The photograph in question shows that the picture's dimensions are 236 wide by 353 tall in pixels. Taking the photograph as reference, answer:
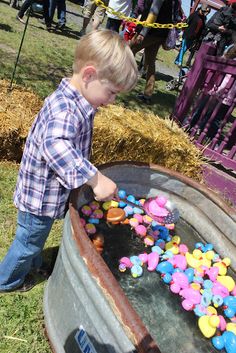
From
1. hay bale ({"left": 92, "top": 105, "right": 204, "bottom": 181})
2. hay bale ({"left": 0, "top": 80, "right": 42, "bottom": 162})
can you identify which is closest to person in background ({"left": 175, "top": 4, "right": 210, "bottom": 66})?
hay bale ({"left": 92, "top": 105, "right": 204, "bottom": 181})

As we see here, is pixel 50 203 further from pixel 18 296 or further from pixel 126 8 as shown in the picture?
pixel 126 8

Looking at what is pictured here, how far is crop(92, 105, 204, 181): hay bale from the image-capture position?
3431 mm

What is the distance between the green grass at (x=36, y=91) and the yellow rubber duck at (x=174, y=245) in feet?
2.76

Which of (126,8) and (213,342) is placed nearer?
(213,342)

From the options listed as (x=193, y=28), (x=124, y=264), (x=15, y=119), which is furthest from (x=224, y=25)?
(x=124, y=264)

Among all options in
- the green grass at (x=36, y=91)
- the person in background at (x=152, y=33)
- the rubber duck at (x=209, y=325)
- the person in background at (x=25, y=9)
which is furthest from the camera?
the person in background at (x=25, y=9)

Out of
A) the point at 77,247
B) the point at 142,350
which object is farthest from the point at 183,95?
the point at 142,350

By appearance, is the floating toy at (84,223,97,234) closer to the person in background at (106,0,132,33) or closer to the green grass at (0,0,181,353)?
the green grass at (0,0,181,353)

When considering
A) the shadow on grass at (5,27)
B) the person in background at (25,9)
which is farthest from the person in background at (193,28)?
the shadow on grass at (5,27)

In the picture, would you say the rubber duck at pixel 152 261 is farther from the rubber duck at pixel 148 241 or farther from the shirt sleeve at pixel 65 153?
the shirt sleeve at pixel 65 153

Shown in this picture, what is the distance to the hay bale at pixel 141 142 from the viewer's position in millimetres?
3431

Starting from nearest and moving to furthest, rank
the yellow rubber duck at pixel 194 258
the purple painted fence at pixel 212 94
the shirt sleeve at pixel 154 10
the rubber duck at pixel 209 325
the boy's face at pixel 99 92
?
the boy's face at pixel 99 92
the rubber duck at pixel 209 325
the yellow rubber duck at pixel 194 258
the purple painted fence at pixel 212 94
the shirt sleeve at pixel 154 10

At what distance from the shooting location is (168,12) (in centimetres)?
579

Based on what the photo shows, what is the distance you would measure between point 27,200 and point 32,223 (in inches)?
5.4
